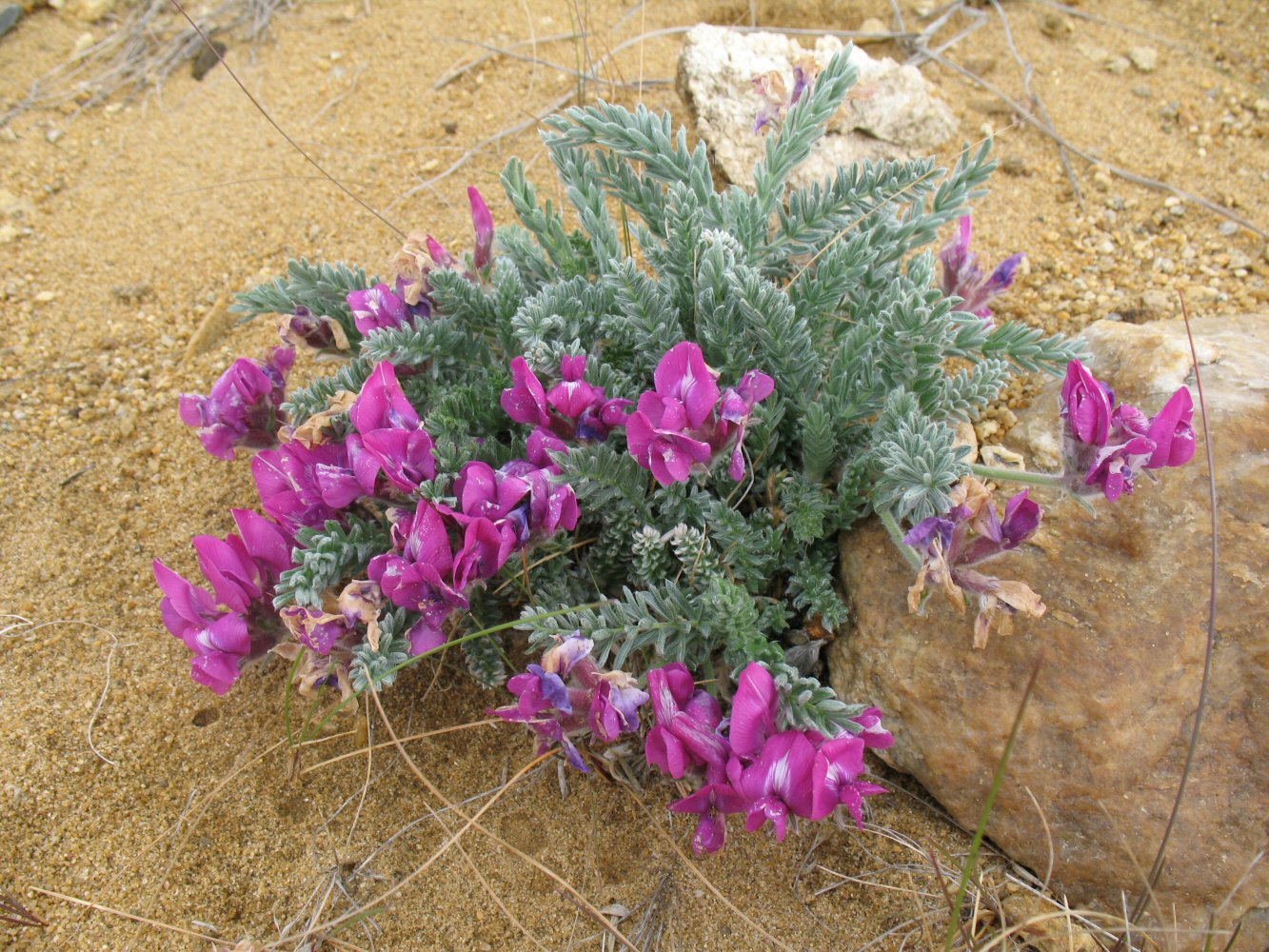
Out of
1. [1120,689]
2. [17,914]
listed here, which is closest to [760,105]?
[1120,689]

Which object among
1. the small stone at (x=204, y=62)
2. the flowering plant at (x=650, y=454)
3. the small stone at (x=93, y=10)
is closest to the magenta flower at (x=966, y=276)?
the flowering plant at (x=650, y=454)

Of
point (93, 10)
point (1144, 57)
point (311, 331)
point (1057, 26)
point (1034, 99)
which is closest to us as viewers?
point (311, 331)

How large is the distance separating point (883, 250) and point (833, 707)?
44.2 inches

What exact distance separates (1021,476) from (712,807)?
0.93 meters

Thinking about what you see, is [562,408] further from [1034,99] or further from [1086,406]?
[1034,99]

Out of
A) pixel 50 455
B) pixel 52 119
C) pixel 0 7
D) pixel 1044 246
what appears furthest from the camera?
pixel 0 7

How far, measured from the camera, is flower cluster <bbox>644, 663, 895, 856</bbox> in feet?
5.47

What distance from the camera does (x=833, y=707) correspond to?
1.78m

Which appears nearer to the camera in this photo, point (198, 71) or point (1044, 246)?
point (1044, 246)

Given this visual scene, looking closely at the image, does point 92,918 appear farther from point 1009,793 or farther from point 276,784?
point 1009,793

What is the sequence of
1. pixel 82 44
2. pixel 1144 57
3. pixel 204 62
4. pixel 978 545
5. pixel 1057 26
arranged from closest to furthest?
pixel 978 545 → pixel 1144 57 → pixel 1057 26 → pixel 204 62 → pixel 82 44

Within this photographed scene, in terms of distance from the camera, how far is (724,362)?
7.22 feet

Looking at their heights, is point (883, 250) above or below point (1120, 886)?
above

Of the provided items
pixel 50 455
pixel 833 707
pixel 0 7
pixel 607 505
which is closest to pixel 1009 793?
pixel 833 707
